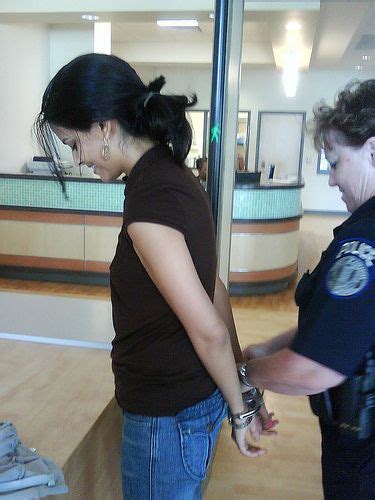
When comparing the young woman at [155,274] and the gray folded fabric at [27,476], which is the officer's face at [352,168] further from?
the gray folded fabric at [27,476]

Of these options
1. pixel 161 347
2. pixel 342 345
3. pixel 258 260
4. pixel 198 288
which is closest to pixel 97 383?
pixel 161 347

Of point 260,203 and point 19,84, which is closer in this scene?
point 260,203

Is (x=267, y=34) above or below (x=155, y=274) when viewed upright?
above

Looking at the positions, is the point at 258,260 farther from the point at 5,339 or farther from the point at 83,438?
the point at 83,438

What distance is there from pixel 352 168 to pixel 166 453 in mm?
607

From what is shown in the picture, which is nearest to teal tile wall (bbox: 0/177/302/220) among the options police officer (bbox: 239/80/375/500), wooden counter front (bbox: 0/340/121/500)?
wooden counter front (bbox: 0/340/121/500)

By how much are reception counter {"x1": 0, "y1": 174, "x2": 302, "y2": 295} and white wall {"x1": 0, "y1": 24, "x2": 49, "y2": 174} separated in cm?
106

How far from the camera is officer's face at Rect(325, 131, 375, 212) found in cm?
87

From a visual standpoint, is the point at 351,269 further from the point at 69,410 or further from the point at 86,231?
the point at 86,231

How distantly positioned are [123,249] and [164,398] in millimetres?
285

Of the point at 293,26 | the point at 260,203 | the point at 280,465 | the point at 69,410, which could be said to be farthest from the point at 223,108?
the point at 293,26

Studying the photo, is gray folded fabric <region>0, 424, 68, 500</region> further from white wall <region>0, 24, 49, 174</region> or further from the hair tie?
white wall <region>0, 24, 49, 174</region>

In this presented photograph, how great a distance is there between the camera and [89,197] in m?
4.74

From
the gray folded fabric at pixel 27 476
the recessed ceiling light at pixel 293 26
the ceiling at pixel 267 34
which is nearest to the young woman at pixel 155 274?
the gray folded fabric at pixel 27 476
